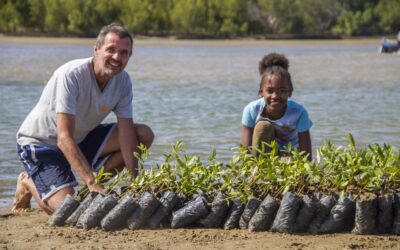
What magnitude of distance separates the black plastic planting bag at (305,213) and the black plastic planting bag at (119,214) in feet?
3.40

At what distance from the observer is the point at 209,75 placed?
80.9ft

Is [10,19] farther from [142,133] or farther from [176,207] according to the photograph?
[176,207]

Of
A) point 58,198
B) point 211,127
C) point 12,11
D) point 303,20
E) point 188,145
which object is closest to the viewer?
point 58,198

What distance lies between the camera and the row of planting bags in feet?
17.9

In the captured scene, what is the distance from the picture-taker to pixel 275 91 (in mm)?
6676

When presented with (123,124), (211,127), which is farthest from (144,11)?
(123,124)

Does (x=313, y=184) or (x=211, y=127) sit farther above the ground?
(x=313, y=184)

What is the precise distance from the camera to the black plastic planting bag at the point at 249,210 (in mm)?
5581

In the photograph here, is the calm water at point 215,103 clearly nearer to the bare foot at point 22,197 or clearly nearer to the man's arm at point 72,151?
the bare foot at point 22,197

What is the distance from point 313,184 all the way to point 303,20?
79261 millimetres

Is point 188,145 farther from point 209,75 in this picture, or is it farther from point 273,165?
point 209,75

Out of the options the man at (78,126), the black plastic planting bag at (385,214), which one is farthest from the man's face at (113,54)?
the black plastic planting bag at (385,214)

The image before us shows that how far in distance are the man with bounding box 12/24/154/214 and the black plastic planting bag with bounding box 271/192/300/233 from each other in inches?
48.3

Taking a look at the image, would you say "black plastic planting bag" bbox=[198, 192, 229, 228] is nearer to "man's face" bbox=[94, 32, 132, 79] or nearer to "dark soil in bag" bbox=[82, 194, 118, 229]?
"dark soil in bag" bbox=[82, 194, 118, 229]
